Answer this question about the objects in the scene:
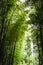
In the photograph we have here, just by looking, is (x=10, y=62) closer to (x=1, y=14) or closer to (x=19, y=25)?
(x=19, y=25)

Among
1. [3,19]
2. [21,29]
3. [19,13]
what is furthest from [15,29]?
[3,19]

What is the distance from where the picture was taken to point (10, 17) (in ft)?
38.7

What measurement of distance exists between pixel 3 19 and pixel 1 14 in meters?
0.26

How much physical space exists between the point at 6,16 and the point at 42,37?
2.19m

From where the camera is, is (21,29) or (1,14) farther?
(21,29)

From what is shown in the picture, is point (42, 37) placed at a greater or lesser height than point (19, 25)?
lesser

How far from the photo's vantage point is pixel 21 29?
1317cm

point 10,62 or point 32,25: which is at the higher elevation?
point 32,25

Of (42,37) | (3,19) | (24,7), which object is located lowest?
(42,37)

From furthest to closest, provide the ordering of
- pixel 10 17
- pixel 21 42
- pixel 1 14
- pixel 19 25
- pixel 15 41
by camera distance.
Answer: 1. pixel 21 42
2. pixel 15 41
3. pixel 19 25
4. pixel 10 17
5. pixel 1 14

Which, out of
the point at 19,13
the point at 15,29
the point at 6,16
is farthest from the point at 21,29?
the point at 6,16

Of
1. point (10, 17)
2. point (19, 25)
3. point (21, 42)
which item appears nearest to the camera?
point (10, 17)

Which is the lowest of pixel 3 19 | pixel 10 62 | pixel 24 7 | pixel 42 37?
pixel 10 62

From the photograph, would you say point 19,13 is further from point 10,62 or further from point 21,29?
point 10,62
